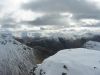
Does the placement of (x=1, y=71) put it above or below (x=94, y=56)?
below

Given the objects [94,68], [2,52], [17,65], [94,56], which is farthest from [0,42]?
[94,68]

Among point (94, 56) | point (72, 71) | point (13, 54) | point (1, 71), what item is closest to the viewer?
point (72, 71)

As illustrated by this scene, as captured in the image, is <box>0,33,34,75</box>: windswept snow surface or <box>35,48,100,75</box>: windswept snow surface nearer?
<box>35,48,100,75</box>: windswept snow surface

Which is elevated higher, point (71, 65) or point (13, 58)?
point (71, 65)

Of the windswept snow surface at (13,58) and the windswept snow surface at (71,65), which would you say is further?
the windswept snow surface at (13,58)

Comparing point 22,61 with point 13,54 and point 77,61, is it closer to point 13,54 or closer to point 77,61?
point 13,54

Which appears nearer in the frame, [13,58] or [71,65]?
[71,65]

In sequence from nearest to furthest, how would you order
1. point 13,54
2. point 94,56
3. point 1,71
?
point 94,56 → point 1,71 → point 13,54

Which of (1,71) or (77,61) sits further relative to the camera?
(1,71)
